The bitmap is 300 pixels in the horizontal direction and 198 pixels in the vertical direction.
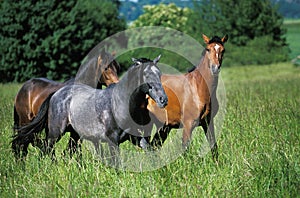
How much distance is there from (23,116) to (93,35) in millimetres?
29155

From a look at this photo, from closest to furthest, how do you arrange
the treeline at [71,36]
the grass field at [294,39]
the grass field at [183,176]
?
the grass field at [183,176], the treeline at [71,36], the grass field at [294,39]

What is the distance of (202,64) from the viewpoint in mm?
7160

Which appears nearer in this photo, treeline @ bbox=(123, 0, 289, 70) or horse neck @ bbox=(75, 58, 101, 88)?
horse neck @ bbox=(75, 58, 101, 88)

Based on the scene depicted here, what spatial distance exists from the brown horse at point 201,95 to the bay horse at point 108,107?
99 cm

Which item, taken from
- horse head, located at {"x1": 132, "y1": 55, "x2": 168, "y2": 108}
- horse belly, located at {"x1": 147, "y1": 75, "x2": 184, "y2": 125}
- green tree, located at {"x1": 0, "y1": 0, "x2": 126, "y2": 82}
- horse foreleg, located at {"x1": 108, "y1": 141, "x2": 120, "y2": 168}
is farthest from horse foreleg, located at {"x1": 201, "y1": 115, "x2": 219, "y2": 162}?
green tree, located at {"x1": 0, "y1": 0, "x2": 126, "y2": 82}

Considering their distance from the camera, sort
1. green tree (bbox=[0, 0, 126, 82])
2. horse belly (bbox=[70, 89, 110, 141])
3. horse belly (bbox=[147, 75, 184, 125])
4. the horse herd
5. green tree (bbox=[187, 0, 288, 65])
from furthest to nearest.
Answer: green tree (bbox=[187, 0, 288, 65]) → green tree (bbox=[0, 0, 126, 82]) → horse belly (bbox=[147, 75, 184, 125]) → horse belly (bbox=[70, 89, 110, 141]) → the horse herd

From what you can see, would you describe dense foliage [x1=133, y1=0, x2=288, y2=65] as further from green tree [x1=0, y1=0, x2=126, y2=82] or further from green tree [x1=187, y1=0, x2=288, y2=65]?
green tree [x1=0, y1=0, x2=126, y2=82]

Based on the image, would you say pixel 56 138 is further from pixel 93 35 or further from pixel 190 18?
pixel 190 18

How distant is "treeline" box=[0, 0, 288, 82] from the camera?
99.3 ft

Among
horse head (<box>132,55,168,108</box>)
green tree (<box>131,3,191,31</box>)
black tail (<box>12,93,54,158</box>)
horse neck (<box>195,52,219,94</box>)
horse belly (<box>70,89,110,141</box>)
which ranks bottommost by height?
green tree (<box>131,3,191,31</box>)

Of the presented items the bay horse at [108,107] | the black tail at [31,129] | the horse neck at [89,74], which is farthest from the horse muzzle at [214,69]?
the black tail at [31,129]

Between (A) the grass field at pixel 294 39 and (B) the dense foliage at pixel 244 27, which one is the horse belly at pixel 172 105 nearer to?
(B) the dense foliage at pixel 244 27

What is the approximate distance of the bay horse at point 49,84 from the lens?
764 cm

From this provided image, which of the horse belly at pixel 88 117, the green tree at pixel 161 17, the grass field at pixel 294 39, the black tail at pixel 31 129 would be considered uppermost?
the horse belly at pixel 88 117
